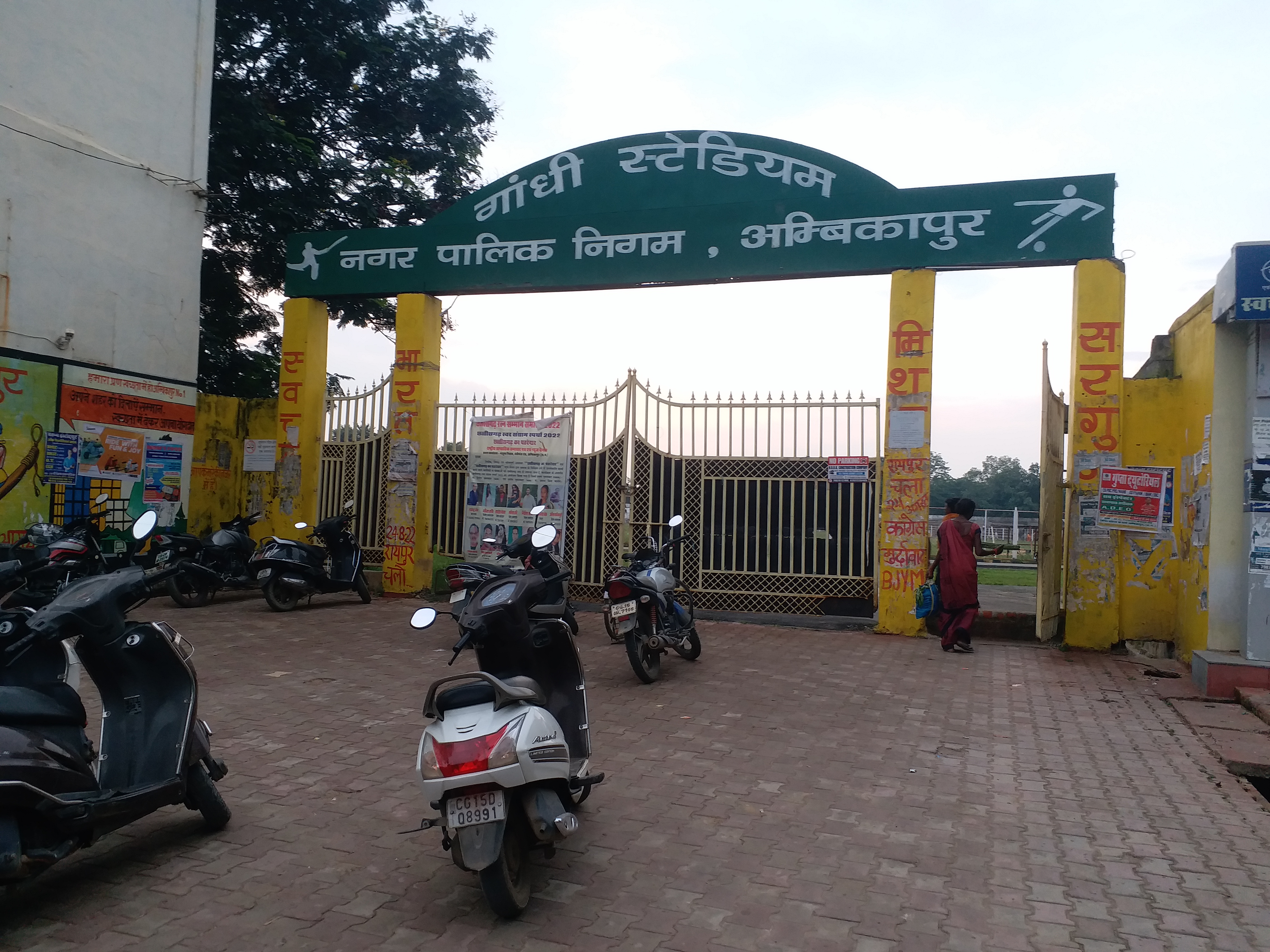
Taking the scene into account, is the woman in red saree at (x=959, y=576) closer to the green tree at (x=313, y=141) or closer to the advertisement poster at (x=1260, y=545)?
the advertisement poster at (x=1260, y=545)

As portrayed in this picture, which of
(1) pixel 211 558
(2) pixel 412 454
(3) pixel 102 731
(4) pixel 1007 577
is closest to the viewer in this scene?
(3) pixel 102 731

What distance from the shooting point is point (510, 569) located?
4.54 m

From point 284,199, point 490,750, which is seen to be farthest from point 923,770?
point 284,199

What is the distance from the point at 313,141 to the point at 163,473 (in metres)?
8.57

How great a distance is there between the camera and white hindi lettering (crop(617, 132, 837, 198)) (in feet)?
32.0

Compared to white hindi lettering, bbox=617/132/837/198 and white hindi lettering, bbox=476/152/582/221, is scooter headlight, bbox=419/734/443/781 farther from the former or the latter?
white hindi lettering, bbox=476/152/582/221

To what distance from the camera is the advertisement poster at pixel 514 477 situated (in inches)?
417

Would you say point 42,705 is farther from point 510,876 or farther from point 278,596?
point 278,596

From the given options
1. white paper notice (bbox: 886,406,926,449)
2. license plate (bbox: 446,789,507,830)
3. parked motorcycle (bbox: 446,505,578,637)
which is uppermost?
white paper notice (bbox: 886,406,926,449)

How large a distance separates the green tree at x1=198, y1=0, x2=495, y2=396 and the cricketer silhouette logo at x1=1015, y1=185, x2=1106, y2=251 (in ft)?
37.2

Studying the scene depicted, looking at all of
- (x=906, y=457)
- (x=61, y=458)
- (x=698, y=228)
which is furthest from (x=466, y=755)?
(x=61, y=458)

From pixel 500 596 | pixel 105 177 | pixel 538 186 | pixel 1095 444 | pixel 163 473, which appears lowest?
pixel 500 596

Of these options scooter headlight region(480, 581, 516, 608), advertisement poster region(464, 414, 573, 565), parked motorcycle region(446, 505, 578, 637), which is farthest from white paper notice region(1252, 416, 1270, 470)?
advertisement poster region(464, 414, 573, 565)

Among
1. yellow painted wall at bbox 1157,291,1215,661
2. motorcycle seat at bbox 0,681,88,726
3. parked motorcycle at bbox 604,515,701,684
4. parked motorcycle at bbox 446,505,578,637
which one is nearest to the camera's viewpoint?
motorcycle seat at bbox 0,681,88,726
